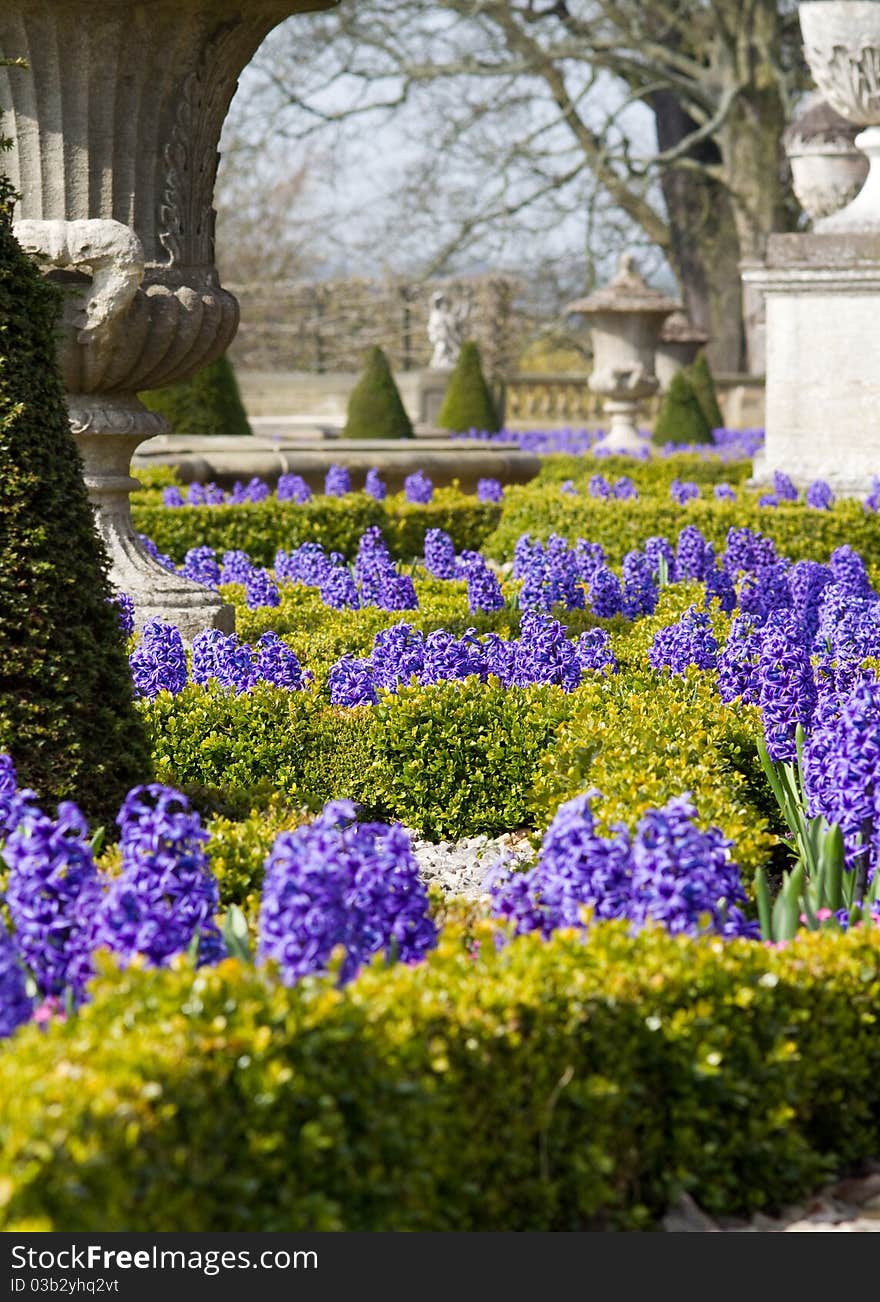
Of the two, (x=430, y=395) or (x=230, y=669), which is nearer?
(x=230, y=669)

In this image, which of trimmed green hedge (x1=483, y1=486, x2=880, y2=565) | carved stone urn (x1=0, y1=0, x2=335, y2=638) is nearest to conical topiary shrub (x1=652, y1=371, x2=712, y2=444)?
trimmed green hedge (x1=483, y1=486, x2=880, y2=565)

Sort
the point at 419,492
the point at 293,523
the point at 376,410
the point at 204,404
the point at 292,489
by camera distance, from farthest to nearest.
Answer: the point at 376,410 < the point at 204,404 < the point at 419,492 < the point at 292,489 < the point at 293,523

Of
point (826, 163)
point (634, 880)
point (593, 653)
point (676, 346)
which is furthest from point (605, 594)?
point (676, 346)

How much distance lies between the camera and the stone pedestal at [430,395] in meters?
24.1

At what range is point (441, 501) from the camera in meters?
10.6

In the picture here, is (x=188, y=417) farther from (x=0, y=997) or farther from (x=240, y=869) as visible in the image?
(x=0, y=997)

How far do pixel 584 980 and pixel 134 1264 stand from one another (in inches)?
31.4

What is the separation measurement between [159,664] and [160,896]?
235 centimetres

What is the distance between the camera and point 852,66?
1030cm

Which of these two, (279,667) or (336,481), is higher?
(336,481)

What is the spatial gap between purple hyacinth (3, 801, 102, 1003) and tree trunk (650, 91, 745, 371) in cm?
2558

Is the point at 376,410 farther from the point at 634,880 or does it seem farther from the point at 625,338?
the point at 634,880

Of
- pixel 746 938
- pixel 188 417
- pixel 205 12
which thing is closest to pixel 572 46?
pixel 188 417

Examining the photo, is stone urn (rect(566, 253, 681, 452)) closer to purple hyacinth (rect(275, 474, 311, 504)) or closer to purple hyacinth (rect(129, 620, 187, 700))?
purple hyacinth (rect(275, 474, 311, 504))
